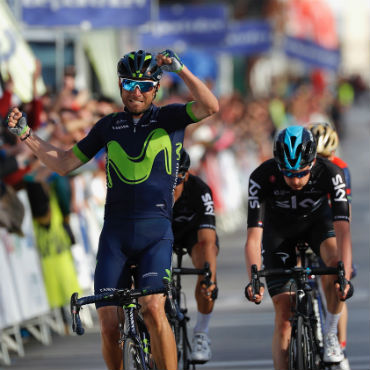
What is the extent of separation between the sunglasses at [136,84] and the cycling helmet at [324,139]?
2396 mm

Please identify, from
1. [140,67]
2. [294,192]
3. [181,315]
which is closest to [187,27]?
[181,315]

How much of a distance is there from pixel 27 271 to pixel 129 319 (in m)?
4.49

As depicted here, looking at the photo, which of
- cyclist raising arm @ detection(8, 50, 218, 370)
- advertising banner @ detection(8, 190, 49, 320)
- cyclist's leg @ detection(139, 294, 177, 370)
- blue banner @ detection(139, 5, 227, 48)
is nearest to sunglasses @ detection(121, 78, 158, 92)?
cyclist raising arm @ detection(8, 50, 218, 370)

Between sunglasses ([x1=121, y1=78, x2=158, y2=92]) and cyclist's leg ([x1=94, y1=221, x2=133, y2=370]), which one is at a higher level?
sunglasses ([x1=121, y1=78, x2=158, y2=92])

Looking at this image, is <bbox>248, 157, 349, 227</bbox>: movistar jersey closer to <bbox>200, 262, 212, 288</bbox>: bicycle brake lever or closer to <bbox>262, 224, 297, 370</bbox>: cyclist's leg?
<bbox>262, 224, 297, 370</bbox>: cyclist's leg

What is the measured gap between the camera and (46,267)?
38.6ft

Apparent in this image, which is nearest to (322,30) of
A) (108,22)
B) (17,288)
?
(108,22)

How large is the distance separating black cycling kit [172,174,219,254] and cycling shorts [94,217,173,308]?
5.62ft

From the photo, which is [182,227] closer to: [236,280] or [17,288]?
[17,288]

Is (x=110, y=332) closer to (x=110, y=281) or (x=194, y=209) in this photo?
(x=110, y=281)

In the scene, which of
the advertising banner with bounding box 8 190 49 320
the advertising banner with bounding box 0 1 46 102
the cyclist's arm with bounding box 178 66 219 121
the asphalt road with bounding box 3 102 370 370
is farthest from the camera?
the advertising banner with bounding box 0 1 46 102

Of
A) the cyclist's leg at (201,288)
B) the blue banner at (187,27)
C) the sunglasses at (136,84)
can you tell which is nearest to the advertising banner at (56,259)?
the cyclist's leg at (201,288)

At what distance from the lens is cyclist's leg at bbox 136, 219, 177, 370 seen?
7098mm

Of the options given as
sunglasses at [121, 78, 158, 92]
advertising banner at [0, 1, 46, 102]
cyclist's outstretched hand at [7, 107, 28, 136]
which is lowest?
cyclist's outstretched hand at [7, 107, 28, 136]
